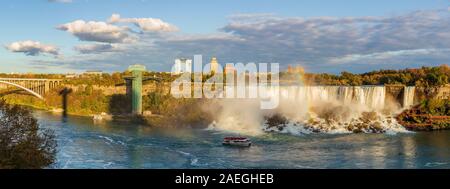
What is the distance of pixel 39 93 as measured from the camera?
141ft

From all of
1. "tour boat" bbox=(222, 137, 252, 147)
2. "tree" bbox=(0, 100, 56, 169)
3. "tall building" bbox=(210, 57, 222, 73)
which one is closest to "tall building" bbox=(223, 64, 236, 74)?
"tall building" bbox=(210, 57, 222, 73)

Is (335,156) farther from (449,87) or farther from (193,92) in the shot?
(193,92)

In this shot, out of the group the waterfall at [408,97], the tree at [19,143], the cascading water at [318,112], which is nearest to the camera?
the tree at [19,143]

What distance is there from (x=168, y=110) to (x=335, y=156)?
629 inches

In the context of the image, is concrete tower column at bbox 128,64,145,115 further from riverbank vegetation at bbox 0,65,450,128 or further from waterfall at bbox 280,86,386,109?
waterfall at bbox 280,86,386,109

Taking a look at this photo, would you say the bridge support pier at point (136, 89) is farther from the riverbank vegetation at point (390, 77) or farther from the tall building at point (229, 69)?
the riverbank vegetation at point (390, 77)

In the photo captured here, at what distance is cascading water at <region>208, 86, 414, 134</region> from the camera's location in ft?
77.4

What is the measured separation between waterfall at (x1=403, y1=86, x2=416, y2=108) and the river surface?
11.9 ft

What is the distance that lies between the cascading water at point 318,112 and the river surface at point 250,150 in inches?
73.4

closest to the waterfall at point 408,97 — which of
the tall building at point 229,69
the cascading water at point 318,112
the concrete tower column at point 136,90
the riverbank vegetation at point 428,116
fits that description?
the cascading water at point 318,112

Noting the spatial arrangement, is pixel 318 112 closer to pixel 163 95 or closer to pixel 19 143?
pixel 163 95

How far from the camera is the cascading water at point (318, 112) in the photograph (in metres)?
23.6

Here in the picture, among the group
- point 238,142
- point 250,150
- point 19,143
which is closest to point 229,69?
point 238,142
